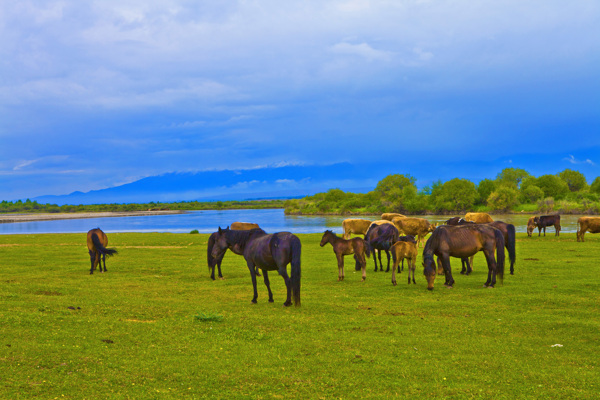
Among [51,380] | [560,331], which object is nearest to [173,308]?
[51,380]

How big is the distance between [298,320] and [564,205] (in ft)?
287

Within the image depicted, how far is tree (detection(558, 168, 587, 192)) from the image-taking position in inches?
4060

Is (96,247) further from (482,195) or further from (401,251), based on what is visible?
(482,195)

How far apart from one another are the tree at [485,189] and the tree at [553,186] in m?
10.8

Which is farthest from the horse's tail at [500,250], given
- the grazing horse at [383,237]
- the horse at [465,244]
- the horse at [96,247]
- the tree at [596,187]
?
the tree at [596,187]

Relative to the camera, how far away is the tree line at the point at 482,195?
90.2m

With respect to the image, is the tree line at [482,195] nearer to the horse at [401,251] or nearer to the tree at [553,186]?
the tree at [553,186]

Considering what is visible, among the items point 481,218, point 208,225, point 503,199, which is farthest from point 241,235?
point 503,199

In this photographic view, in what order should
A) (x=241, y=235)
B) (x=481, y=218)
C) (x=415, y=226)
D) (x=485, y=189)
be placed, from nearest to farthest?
(x=241, y=235)
(x=415, y=226)
(x=481, y=218)
(x=485, y=189)

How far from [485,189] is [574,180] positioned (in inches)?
891

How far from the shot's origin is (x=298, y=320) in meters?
9.70

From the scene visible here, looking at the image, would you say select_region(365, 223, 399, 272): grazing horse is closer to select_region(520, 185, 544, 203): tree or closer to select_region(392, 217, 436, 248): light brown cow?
select_region(392, 217, 436, 248): light brown cow

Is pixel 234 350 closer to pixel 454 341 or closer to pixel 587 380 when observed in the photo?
pixel 454 341

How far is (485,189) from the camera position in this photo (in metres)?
102
